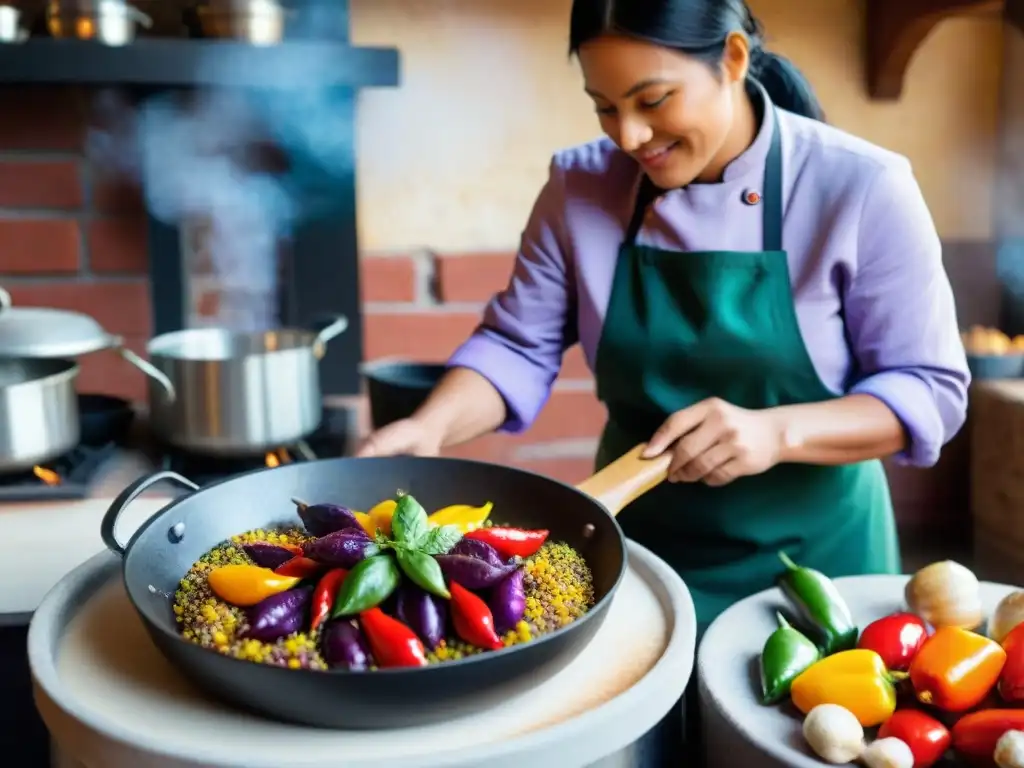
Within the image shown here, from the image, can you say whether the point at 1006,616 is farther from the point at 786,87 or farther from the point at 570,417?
the point at 570,417

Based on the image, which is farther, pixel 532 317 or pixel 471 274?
pixel 471 274

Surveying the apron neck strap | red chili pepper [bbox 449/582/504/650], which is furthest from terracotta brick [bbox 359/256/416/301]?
red chili pepper [bbox 449/582/504/650]

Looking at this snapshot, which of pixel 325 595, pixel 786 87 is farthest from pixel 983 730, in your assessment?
pixel 786 87

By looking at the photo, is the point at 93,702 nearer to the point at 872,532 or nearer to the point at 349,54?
the point at 872,532

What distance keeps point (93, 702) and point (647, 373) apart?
2.62 ft

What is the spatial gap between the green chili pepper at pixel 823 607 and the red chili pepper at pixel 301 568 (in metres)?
0.43

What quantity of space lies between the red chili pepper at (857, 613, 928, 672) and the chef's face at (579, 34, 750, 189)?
568 mm

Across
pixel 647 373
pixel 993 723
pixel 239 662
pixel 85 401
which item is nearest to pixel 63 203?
pixel 85 401

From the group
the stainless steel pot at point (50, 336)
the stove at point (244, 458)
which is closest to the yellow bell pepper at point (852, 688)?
the stove at point (244, 458)

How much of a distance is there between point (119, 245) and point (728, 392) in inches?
44.4

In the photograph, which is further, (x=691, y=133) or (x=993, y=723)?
(x=691, y=133)

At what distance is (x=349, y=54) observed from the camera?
5.19 ft

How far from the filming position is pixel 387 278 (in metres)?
1.83

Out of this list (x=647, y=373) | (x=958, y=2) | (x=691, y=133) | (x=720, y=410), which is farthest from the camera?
(x=958, y=2)
